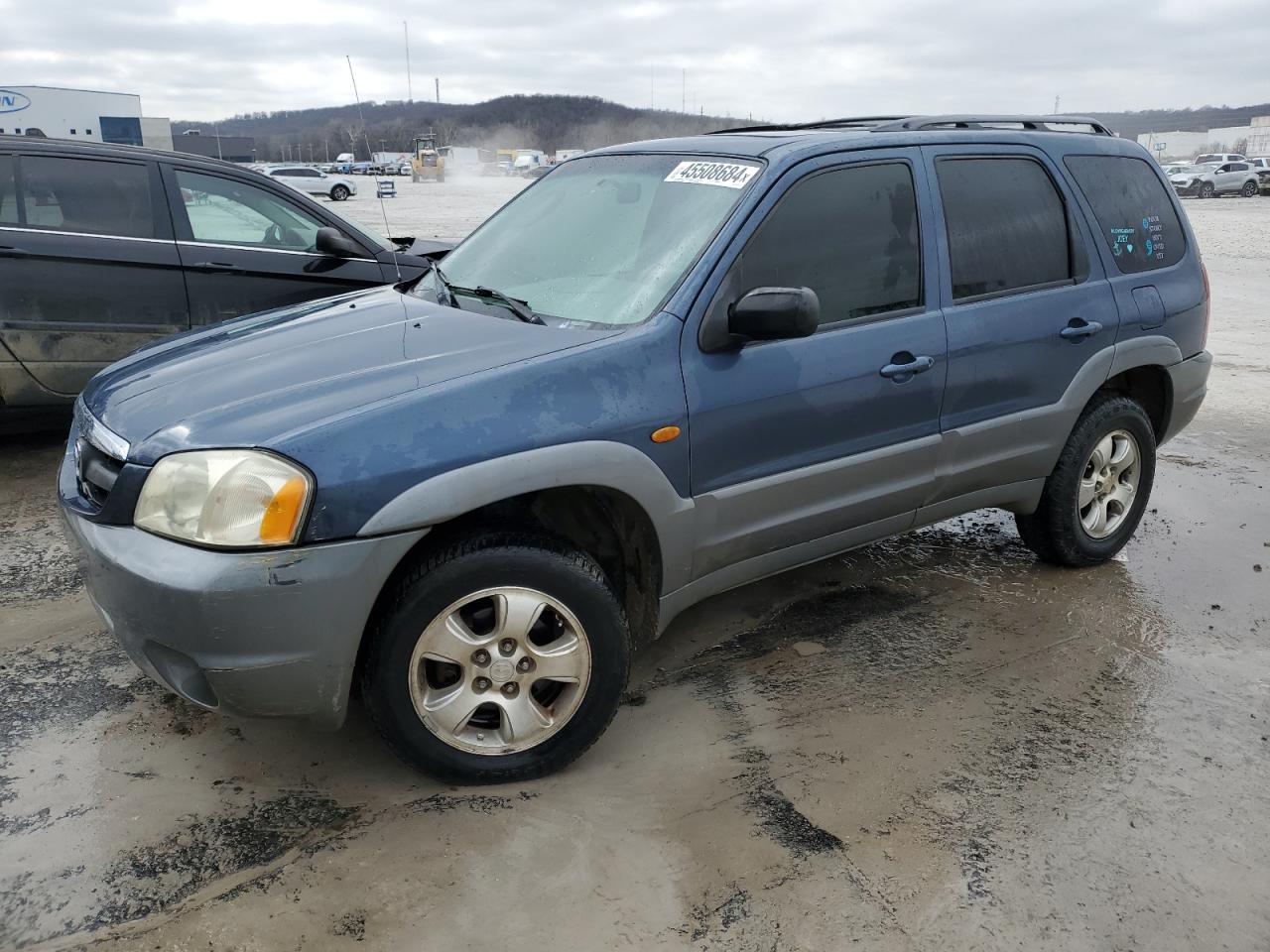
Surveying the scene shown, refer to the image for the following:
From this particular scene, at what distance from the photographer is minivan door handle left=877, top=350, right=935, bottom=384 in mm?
3461

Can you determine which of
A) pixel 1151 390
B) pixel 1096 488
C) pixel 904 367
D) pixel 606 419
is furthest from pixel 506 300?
pixel 1151 390

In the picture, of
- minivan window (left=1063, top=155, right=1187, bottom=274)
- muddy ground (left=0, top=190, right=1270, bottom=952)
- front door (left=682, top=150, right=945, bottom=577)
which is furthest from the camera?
minivan window (left=1063, top=155, right=1187, bottom=274)

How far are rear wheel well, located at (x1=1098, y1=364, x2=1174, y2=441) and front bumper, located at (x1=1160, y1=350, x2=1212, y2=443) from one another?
0.07 feet

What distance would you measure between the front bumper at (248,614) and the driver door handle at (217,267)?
3.46 meters

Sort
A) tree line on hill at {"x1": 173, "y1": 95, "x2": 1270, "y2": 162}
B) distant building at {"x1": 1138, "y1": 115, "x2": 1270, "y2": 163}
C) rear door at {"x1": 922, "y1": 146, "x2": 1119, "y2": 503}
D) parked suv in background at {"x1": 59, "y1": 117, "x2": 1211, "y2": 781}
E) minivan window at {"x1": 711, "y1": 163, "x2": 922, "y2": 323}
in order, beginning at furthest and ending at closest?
distant building at {"x1": 1138, "y1": 115, "x2": 1270, "y2": 163} → tree line on hill at {"x1": 173, "y1": 95, "x2": 1270, "y2": 162} → rear door at {"x1": 922, "y1": 146, "x2": 1119, "y2": 503} → minivan window at {"x1": 711, "y1": 163, "x2": 922, "y2": 323} → parked suv in background at {"x1": 59, "y1": 117, "x2": 1211, "y2": 781}

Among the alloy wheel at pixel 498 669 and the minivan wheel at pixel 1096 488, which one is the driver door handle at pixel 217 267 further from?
the minivan wheel at pixel 1096 488

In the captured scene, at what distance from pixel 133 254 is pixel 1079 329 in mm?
4709

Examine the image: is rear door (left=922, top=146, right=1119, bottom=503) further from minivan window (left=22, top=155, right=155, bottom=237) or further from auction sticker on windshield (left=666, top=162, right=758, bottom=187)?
minivan window (left=22, top=155, right=155, bottom=237)

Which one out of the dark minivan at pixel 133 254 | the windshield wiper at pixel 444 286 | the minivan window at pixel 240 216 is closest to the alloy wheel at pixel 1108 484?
the windshield wiper at pixel 444 286

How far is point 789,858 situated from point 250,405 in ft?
5.94

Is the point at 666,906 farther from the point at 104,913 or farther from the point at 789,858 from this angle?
the point at 104,913

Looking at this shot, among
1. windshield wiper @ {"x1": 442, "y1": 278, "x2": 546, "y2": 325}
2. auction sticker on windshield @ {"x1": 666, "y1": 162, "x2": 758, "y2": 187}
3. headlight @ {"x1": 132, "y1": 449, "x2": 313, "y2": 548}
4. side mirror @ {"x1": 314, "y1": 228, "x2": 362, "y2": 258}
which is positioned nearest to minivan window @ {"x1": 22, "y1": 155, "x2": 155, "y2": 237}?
side mirror @ {"x1": 314, "y1": 228, "x2": 362, "y2": 258}

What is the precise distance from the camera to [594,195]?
372cm

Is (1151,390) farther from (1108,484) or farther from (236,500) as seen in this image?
(236,500)
